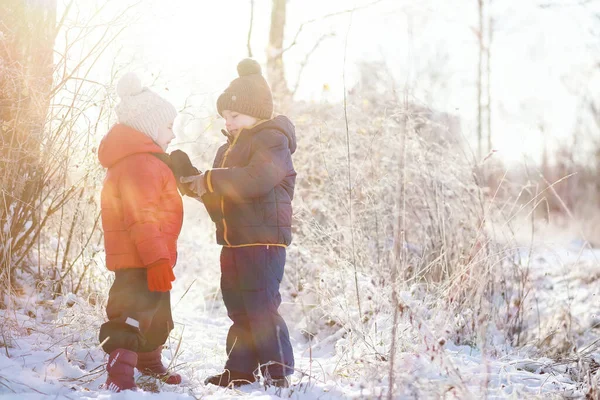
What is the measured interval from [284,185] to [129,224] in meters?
0.86

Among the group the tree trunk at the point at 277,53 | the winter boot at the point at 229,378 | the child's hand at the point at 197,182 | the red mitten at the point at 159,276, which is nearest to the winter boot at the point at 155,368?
the winter boot at the point at 229,378

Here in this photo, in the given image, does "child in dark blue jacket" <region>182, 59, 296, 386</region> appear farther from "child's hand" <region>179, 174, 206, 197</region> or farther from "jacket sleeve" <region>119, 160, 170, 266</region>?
"jacket sleeve" <region>119, 160, 170, 266</region>

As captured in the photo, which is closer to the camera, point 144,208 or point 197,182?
point 144,208

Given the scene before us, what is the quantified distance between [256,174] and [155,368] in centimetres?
105

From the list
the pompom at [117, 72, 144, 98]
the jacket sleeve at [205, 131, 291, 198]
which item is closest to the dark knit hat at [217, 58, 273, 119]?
the jacket sleeve at [205, 131, 291, 198]

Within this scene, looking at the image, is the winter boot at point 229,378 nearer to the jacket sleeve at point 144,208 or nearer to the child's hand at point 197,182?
the jacket sleeve at point 144,208

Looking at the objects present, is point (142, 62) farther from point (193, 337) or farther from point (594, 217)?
point (594, 217)

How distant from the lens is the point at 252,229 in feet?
10.6

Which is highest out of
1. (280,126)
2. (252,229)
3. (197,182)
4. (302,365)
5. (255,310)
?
(280,126)

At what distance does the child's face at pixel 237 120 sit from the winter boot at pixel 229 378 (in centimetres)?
124

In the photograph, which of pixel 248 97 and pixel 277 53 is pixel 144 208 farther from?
pixel 277 53

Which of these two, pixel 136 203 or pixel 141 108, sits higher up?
pixel 141 108

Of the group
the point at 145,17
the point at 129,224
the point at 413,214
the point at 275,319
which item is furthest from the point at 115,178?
the point at 413,214

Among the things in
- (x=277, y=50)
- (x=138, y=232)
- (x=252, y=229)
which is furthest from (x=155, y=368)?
(x=277, y=50)
